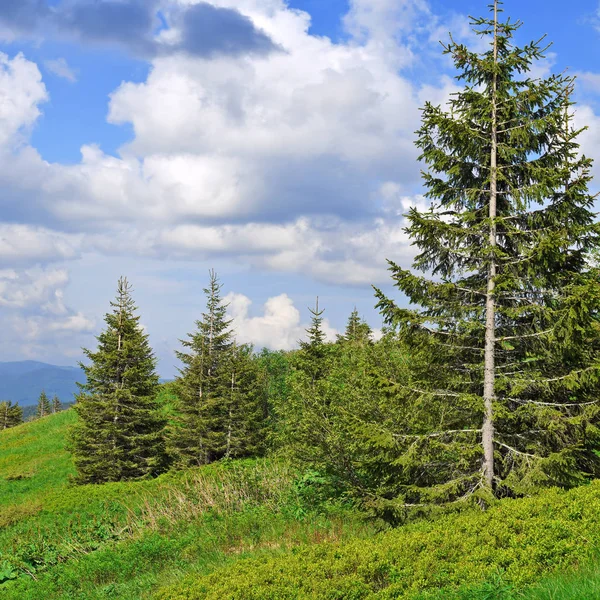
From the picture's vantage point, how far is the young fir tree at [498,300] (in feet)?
35.1

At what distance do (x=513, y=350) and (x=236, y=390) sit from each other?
80.0 feet

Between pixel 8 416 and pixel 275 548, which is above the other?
pixel 275 548

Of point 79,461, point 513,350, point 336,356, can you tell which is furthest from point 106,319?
point 513,350

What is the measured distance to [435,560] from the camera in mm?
6957

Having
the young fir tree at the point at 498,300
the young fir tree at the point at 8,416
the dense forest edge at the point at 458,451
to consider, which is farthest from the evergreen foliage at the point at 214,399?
the young fir tree at the point at 8,416

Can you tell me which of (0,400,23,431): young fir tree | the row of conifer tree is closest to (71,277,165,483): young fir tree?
the row of conifer tree

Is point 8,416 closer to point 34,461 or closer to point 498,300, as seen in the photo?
point 34,461

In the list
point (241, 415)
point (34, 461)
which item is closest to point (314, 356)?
point (241, 415)

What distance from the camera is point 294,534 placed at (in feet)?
42.0

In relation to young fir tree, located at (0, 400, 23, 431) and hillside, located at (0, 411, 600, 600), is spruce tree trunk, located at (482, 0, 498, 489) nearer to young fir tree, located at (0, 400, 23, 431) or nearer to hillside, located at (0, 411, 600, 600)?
hillside, located at (0, 411, 600, 600)

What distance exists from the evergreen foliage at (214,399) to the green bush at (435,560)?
24808 millimetres

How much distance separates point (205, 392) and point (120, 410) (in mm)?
5447

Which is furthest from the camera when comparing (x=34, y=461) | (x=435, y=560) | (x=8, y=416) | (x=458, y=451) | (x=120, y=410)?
(x=8, y=416)

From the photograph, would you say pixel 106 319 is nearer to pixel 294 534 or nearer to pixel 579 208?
pixel 294 534
